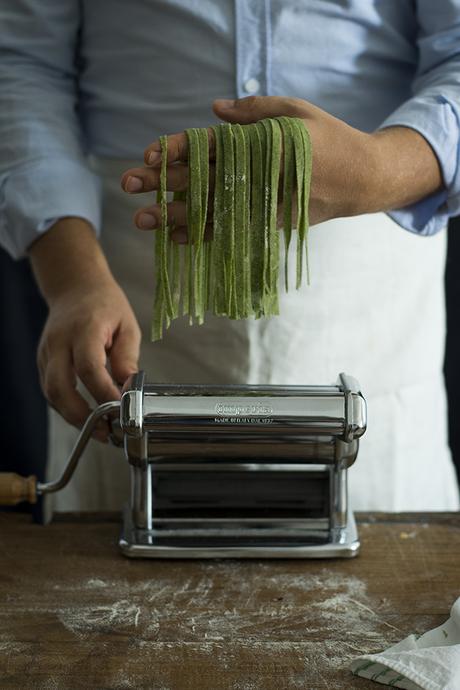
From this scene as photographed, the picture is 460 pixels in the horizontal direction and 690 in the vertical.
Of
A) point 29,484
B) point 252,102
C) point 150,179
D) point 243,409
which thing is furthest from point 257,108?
point 29,484

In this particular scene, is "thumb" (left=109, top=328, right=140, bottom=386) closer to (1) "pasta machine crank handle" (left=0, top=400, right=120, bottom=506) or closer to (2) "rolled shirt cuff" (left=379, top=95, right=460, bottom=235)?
(1) "pasta machine crank handle" (left=0, top=400, right=120, bottom=506)

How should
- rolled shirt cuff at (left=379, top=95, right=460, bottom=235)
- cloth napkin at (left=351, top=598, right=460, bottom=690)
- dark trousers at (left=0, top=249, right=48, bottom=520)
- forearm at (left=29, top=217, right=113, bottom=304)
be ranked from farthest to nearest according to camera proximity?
dark trousers at (left=0, top=249, right=48, bottom=520), forearm at (left=29, top=217, right=113, bottom=304), rolled shirt cuff at (left=379, top=95, right=460, bottom=235), cloth napkin at (left=351, top=598, right=460, bottom=690)

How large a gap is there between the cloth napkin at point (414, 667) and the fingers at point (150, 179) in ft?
1.31

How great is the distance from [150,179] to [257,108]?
0.11m

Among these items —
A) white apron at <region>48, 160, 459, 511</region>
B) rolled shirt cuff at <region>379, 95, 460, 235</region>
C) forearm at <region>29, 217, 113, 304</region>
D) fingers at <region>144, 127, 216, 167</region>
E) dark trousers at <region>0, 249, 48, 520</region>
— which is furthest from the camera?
dark trousers at <region>0, 249, 48, 520</region>

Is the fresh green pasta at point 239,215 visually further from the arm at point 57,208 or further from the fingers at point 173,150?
the arm at point 57,208

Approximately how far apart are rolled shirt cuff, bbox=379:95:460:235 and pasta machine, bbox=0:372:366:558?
20cm

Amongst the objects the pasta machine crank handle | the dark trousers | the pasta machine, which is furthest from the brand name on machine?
the dark trousers

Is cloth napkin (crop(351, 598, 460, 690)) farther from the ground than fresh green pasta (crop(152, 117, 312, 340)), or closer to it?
closer to it

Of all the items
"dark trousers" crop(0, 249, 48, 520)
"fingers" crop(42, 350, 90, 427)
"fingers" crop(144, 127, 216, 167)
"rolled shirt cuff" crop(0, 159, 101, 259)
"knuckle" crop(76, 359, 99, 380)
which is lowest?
"dark trousers" crop(0, 249, 48, 520)

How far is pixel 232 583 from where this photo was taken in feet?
2.69

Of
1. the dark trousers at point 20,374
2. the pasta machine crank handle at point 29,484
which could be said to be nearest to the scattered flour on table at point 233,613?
the pasta machine crank handle at point 29,484

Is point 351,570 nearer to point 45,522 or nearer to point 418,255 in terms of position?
point 45,522

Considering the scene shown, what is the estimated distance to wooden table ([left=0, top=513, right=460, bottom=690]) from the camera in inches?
26.8
